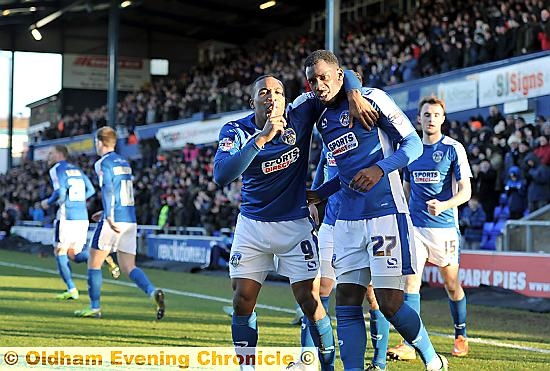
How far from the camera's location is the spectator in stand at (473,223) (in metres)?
16.1

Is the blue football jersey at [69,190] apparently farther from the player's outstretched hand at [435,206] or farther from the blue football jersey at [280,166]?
the blue football jersey at [280,166]

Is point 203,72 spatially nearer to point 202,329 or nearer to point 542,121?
point 542,121

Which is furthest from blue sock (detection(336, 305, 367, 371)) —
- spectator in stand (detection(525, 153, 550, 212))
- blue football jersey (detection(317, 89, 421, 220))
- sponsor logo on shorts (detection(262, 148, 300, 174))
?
spectator in stand (detection(525, 153, 550, 212))

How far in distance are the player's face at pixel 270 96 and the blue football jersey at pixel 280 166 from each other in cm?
18

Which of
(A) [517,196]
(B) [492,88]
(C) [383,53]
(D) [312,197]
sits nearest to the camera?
(D) [312,197]

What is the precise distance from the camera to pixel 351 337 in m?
5.91

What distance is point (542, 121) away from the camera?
672 inches

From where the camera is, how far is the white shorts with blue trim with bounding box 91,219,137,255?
1109cm

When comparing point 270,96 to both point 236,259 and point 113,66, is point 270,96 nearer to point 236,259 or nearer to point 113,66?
point 236,259

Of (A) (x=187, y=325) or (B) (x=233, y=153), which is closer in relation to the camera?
(B) (x=233, y=153)

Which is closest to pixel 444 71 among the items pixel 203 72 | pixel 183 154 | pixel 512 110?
pixel 512 110

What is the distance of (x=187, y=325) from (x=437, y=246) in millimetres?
3298

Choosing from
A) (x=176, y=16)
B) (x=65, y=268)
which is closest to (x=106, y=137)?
(x=65, y=268)

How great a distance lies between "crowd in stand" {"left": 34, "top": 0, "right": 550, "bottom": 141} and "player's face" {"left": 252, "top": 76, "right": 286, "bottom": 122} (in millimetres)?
13936
